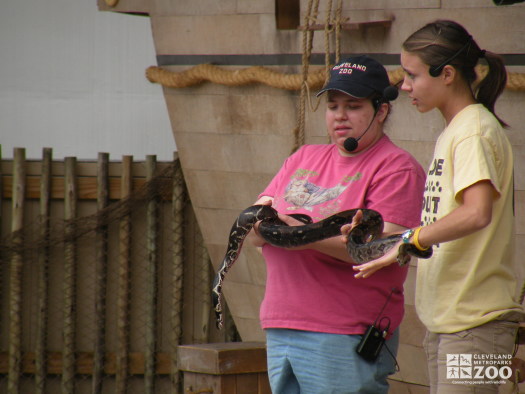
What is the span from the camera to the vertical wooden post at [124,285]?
6.36 m

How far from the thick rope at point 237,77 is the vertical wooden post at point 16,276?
1.37 m

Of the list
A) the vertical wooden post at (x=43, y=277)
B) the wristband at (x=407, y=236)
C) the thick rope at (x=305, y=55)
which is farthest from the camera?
the vertical wooden post at (x=43, y=277)

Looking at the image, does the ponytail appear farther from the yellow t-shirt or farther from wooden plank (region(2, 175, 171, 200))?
wooden plank (region(2, 175, 171, 200))

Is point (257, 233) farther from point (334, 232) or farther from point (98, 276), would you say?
point (98, 276)

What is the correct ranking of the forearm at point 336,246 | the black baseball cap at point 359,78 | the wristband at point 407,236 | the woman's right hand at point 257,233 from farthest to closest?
the woman's right hand at point 257,233
the black baseball cap at point 359,78
the forearm at point 336,246
the wristband at point 407,236

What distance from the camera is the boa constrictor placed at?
2568mm

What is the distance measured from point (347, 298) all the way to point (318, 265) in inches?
6.0

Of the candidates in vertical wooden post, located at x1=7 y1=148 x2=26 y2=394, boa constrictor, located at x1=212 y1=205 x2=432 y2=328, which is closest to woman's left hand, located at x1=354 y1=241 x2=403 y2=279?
boa constrictor, located at x1=212 y1=205 x2=432 y2=328

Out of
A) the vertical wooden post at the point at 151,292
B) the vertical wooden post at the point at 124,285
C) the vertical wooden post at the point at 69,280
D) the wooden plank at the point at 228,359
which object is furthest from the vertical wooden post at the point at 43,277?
the wooden plank at the point at 228,359

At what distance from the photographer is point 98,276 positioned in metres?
6.41

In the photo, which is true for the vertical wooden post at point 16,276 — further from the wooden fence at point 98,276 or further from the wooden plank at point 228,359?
the wooden plank at point 228,359

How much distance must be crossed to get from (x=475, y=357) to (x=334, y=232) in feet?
→ 2.01

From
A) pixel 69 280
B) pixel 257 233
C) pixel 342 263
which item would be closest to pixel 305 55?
pixel 257 233

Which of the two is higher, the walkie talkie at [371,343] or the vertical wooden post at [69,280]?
the vertical wooden post at [69,280]
